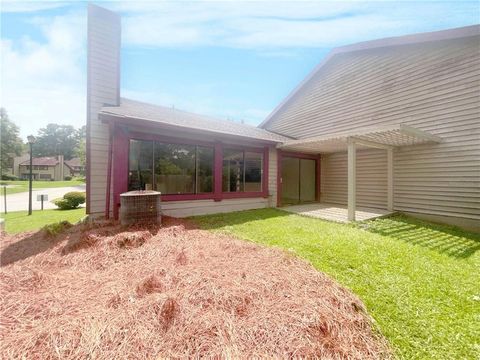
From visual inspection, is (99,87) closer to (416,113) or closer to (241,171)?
(241,171)

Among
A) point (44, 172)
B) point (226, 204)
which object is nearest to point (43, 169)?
point (44, 172)

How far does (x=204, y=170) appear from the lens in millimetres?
8664

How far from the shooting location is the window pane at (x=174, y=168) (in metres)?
7.67

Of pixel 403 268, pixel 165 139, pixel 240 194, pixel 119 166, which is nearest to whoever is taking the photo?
pixel 403 268

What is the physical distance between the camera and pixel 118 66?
Result: 8.09 m

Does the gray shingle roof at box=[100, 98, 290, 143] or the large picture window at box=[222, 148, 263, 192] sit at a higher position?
the gray shingle roof at box=[100, 98, 290, 143]

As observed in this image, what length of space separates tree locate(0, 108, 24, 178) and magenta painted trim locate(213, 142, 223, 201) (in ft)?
170

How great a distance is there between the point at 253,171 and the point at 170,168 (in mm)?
3663

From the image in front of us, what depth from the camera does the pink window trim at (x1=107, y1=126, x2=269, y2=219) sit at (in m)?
6.81

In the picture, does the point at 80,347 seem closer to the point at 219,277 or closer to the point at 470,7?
the point at 219,277

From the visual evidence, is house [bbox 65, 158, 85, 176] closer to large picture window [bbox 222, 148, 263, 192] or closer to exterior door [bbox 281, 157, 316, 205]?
exterior door [bbox 281, 157, 316, 205]

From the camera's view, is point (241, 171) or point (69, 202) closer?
point (241, 171)

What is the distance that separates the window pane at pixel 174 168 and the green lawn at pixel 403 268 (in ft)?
4.37

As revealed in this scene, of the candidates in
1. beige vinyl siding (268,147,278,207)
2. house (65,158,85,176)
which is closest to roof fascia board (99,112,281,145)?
beige vinyl siding (268,147,278,207)
